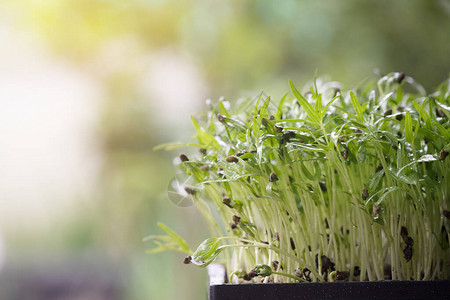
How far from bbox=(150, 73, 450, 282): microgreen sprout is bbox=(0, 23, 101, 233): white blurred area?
1572 millimetres

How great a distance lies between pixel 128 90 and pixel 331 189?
5.63ft

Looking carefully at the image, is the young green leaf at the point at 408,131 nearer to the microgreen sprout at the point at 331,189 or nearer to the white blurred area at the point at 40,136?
the microgreen sprout at the point at 331,189

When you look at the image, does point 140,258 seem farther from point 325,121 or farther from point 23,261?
point 325,121

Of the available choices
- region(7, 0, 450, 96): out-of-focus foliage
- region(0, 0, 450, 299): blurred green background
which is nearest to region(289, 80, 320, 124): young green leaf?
region(0, 0, 450, 299): blurred green background

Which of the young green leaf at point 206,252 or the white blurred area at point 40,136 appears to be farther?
the white blurred area at point 40,136

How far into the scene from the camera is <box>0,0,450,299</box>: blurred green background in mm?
2059

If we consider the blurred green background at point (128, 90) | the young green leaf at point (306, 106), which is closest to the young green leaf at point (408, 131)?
the young green leaf at point (306, 106)

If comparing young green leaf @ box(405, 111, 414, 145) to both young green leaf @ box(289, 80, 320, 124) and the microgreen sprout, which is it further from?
young green leaf @ box(289, 80, 320, 124)

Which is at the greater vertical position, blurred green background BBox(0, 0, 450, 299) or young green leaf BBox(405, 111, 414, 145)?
blurred green background BBox(0, 0, 450, 299)

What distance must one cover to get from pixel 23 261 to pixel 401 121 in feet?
6.26

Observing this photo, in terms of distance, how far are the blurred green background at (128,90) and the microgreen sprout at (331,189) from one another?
1.45 m

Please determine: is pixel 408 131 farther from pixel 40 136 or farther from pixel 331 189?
pixel 40 136

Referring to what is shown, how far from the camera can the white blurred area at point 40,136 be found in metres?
2.03

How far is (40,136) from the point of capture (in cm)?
207
